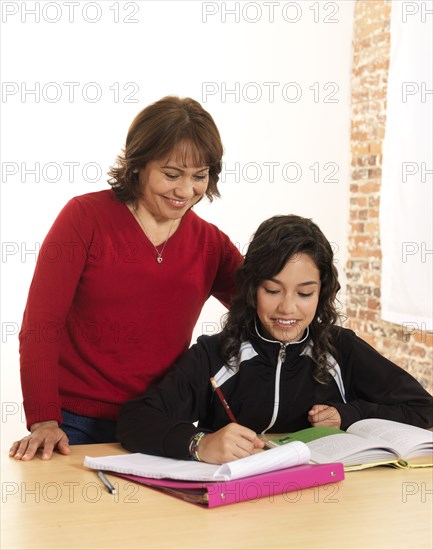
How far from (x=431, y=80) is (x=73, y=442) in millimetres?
3012

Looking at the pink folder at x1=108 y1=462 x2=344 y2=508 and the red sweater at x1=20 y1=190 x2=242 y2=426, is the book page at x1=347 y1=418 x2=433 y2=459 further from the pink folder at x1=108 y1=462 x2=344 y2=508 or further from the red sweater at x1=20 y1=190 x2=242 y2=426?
the red sweater at x1=20 y1=190 x2=242 y2=426

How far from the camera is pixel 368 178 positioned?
5.02 metres

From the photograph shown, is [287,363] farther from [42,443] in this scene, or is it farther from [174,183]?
[42,443]

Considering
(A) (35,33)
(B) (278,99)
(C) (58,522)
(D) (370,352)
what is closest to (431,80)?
(B) (278,99)

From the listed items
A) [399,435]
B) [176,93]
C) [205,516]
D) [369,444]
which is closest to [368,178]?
[176,93]

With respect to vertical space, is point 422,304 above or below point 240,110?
below

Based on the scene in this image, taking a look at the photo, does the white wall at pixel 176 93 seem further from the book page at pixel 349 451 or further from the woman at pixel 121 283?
the book page at pixel 349 451

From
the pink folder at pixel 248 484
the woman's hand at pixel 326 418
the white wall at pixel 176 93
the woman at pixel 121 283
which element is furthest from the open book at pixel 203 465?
the white wall at pixel 176 93

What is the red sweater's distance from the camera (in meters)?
1.97

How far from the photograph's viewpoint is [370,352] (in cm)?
217

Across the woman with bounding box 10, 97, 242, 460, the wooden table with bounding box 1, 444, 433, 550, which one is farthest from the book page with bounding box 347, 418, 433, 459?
the woman with bounding box 10, 97, 242, 460

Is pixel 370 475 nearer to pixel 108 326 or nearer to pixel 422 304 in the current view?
pixel 108 326

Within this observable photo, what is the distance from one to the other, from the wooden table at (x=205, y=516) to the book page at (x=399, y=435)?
11 centimetres

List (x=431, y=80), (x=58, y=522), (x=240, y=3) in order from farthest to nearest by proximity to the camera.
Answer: (x=240, y=3) < (x=431, y=80) < (x=58, y=522)
